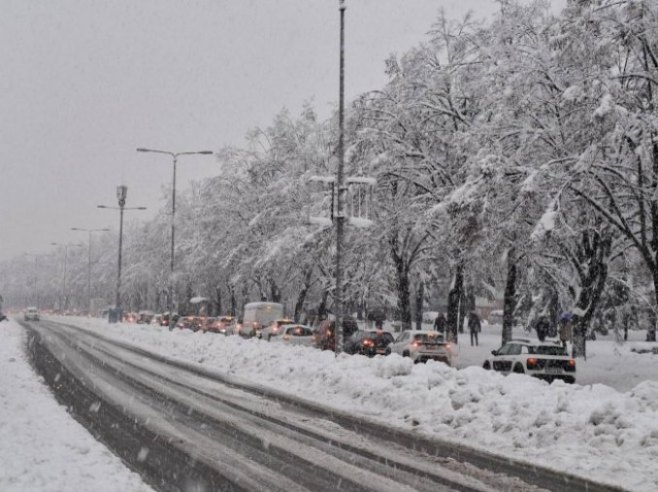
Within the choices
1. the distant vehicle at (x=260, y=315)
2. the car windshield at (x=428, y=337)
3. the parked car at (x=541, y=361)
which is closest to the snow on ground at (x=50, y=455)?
the parked car at (x=541, y=361)

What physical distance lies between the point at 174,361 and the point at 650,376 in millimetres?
17380

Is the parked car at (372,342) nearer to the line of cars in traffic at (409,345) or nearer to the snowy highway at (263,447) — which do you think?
the line of cars in traffic at (409,345)

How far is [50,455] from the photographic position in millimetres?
9148

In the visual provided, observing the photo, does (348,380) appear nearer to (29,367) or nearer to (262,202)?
(29,367)

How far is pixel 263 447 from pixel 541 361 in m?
→ 11.3

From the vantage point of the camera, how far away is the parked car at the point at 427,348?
2400cm

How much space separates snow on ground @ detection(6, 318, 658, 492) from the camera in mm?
9625

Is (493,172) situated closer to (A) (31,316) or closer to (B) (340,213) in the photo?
(B) (340,213)

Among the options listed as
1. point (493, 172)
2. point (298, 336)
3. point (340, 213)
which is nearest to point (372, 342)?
point (298, 336)

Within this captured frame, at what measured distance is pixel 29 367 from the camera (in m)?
22.2

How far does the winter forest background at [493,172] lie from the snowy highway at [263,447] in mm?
8787

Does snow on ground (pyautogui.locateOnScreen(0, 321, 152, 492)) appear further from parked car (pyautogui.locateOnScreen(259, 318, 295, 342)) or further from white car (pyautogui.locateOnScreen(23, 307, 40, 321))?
white car (pyautogui.locateOnScreen(23, 307, 40, 321))

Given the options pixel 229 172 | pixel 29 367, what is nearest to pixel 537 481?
pixel 29 367

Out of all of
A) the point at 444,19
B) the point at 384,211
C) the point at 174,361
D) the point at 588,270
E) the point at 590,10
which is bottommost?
the point at 174,361
